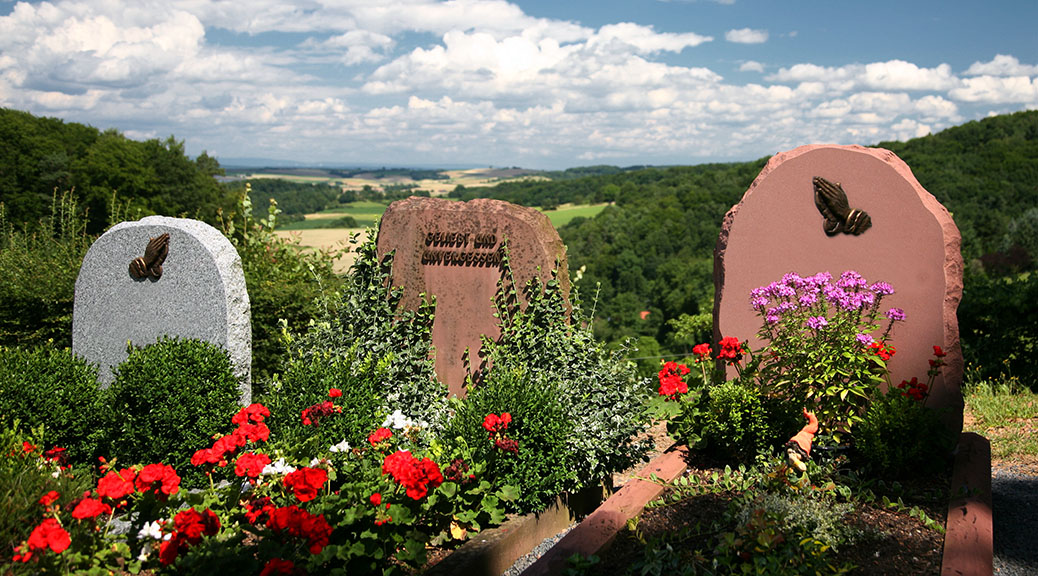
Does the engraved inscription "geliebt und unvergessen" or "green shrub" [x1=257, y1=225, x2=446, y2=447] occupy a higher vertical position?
the engraved inscription "geliebt und unvergessen"

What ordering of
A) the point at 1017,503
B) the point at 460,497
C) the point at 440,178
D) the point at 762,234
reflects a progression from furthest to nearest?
the point at 440,178
the point at 762,234
the point at 1017,503
the point at 460,497

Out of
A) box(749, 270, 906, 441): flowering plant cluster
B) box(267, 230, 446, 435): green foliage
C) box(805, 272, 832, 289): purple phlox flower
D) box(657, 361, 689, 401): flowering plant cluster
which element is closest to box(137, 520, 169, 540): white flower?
box(267, 230, 446, 435): green foliage

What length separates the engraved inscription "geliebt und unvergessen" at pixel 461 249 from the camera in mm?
5711

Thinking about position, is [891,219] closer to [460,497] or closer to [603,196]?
[460,497]

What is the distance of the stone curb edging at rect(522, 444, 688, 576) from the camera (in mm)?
3182

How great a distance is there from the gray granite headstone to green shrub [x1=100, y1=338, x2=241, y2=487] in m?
0.63

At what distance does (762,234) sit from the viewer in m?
5.36

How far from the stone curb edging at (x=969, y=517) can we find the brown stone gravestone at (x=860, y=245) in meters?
0.30

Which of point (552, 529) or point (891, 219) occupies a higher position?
point (891, 219)

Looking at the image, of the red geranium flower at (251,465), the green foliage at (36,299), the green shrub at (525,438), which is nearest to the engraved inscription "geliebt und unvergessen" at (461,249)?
the green shrub at (525,438)

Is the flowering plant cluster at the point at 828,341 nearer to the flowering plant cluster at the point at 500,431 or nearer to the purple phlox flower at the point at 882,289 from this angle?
the purple phlox flower at the point at 882,289

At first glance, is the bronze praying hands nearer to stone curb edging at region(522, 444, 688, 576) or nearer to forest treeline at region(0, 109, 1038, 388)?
stone curb edging at region(522, 444, 688, 576)

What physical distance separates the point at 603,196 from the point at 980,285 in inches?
1442

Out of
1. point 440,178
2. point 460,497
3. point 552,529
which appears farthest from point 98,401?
point 440,178
